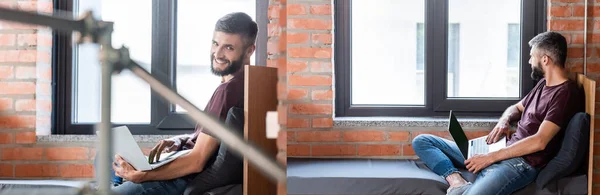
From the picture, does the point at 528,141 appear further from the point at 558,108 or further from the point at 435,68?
the point at 435,68

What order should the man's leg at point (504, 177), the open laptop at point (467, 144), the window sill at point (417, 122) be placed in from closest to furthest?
1. the man's leg at point (504, 177)
2. the open laptop at point (467, 144)
3. the window sill at point (417, 122)

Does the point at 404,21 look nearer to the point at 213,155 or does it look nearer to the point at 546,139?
the point at 546,139

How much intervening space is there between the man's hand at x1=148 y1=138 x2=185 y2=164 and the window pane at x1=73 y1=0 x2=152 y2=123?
0.05 ft

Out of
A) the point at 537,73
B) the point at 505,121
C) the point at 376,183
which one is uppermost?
the point at 537,73

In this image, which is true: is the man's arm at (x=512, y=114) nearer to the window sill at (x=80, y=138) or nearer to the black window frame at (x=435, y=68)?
the black window frame at (x=435, y=68)

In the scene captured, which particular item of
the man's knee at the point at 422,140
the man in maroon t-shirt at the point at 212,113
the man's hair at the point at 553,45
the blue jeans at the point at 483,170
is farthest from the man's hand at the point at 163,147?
the man's hair at the point at 553,45

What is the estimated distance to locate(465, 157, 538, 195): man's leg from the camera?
97 centimetres

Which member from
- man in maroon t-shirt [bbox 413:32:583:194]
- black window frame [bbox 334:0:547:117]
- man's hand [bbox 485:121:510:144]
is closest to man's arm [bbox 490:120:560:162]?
man in maroon t-shirt [bbox 413:32:583:194]

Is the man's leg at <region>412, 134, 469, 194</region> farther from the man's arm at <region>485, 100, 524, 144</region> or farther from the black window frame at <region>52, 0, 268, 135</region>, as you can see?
the black window frame at <region>52, 0, 268, 135</region>

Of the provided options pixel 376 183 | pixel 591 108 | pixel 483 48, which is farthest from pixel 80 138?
pixel 483 48

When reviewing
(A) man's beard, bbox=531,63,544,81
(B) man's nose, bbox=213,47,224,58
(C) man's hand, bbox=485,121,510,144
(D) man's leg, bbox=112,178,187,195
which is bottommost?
(C) man's hand, bbox=485,121,510,144

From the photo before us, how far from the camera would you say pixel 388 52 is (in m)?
1.30

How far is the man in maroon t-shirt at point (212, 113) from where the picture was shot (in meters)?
0.25

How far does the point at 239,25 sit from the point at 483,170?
866 millimetres
